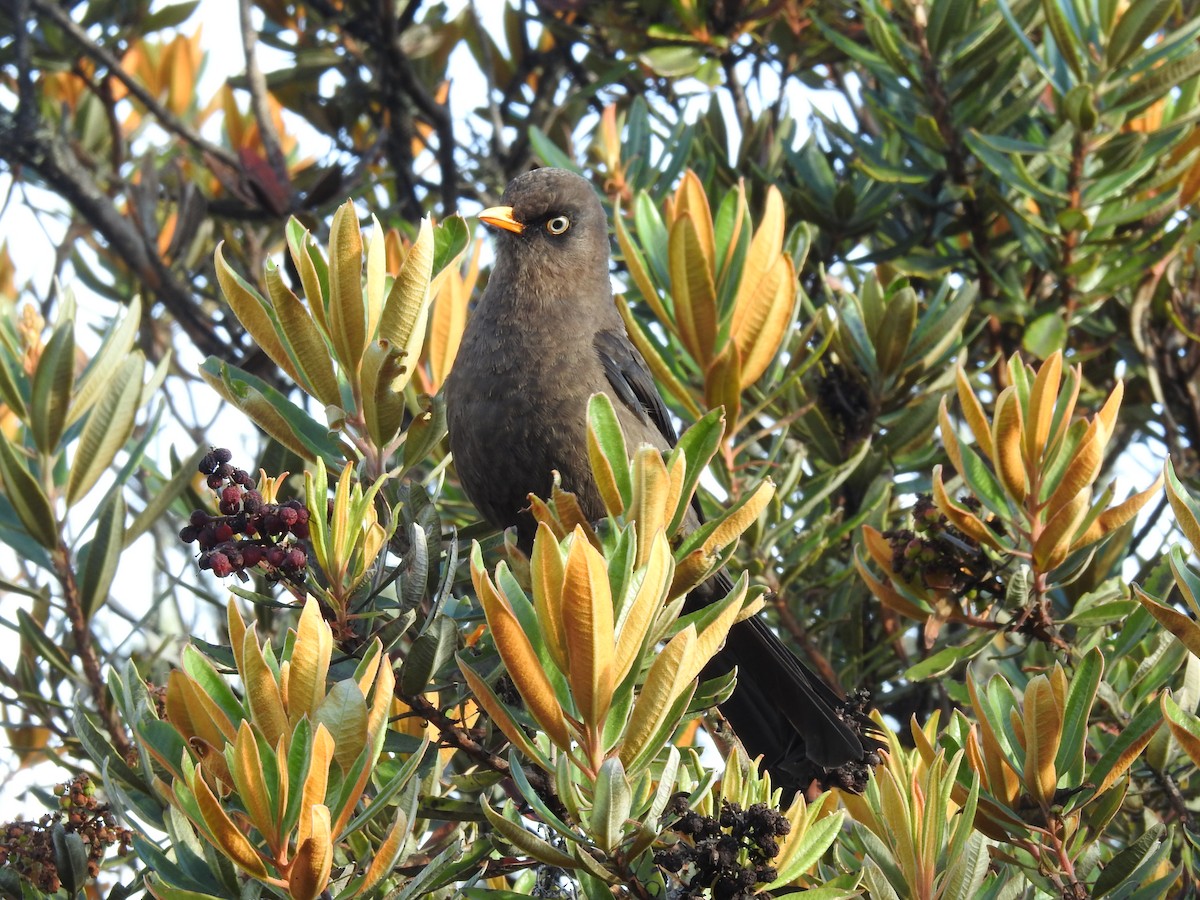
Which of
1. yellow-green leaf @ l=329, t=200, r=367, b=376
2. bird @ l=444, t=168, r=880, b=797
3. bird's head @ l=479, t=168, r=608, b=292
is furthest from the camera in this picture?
bird's head @ l=479, t=168, r=608, b=292

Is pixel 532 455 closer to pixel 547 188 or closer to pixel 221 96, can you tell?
pixel 547 188

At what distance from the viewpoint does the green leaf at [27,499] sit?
9.61 feet

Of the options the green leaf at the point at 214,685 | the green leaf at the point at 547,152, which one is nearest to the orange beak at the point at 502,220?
the green leaf at the point at 547,152

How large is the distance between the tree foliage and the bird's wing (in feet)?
1.19

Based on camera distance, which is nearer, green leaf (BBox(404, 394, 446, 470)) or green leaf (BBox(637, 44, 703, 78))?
green leaf (BBox(404, 394, 446, 470))

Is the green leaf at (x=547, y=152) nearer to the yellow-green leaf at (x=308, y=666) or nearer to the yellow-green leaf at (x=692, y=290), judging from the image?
the yellow-green leaf at (x=692, y=290)

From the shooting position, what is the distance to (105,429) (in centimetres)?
315

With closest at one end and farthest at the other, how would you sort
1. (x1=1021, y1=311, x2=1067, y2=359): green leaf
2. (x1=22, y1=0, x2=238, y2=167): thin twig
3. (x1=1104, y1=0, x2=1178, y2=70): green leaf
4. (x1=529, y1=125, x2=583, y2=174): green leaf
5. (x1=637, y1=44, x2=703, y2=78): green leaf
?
(x1=1104, y1=0, x2=1178, y2=70): green leaf < (x1=1021, y1=311, x2=1067, y2=359): green leaf < (x1=529, y1=125, x2=583, y2=174): green leaf < (x1=637, y1=44, x2=703, y2=78): green leaf < (x1=22, y1=0, x2=238, y2=167): thin twig

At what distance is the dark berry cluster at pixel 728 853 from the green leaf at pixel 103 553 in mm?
1561

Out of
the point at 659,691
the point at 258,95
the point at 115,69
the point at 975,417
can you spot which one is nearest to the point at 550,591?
the point at 659,691

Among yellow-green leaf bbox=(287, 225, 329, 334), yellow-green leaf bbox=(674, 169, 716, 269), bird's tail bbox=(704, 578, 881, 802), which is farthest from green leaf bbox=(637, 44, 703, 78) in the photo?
yellow-green leaf bbox=(287, 225, 329, 334)

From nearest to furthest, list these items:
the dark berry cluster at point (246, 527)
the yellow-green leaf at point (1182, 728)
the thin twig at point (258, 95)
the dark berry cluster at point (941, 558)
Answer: the yellow-green leaf at point (1182, 728) < the dark berry cluster at point (246, 527) < the dark berry cluster at point (941, 558) < the thin twig at point (258, 95)

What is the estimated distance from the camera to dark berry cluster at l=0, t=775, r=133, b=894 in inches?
98.1

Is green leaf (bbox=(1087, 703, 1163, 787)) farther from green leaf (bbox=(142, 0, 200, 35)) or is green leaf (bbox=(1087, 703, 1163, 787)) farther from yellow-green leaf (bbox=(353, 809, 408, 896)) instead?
green leaf (bbox=(142, 0, 200, 35))
